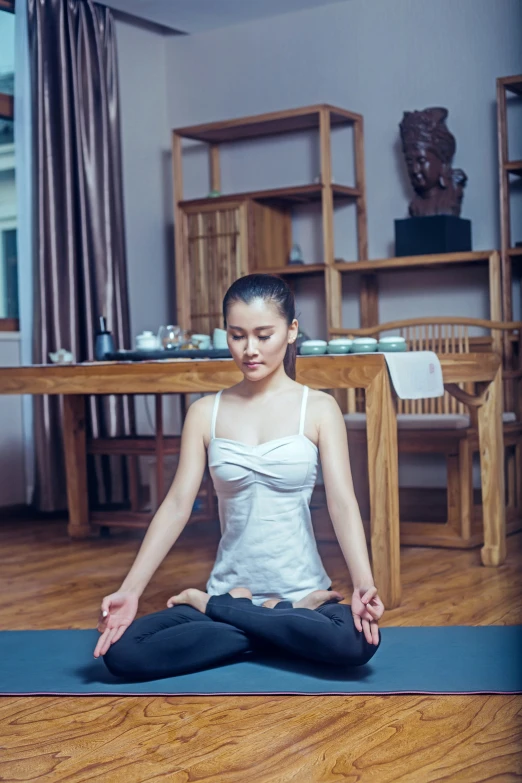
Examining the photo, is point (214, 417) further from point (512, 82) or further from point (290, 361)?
point (512, 82)

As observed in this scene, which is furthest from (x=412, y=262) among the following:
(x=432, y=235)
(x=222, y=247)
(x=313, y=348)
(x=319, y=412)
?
(x=319, y=412)

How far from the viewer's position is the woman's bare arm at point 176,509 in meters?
1.96

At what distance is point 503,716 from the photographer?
1731 millimetres

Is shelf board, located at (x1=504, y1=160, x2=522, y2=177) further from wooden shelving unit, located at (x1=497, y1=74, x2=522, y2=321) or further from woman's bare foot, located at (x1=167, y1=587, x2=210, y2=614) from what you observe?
woman's bare foot, located at (x1=167, y1=587, x2=210, y2=614)

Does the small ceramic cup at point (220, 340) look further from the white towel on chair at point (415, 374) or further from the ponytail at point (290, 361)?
the ponytail at point (290, 361)

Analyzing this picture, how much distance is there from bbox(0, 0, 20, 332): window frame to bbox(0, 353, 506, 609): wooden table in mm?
1334

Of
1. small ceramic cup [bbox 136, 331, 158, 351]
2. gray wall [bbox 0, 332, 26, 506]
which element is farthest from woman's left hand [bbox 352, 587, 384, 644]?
gray wall [bbox 0, 332, 26, 506]

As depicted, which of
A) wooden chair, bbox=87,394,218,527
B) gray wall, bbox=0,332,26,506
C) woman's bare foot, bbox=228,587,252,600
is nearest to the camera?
woman's bare foot, bbox=228,587,252,600

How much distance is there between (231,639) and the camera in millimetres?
2018

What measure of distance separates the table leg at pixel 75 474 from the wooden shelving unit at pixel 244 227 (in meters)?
1.10

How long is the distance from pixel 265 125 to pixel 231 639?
3.36m

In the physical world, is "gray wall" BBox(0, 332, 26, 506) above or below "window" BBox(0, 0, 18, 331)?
below

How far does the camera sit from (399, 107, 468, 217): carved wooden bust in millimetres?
4379

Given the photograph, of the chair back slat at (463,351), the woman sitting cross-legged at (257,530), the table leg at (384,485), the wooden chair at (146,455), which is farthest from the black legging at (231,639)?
the chair back slat at (463,351)
